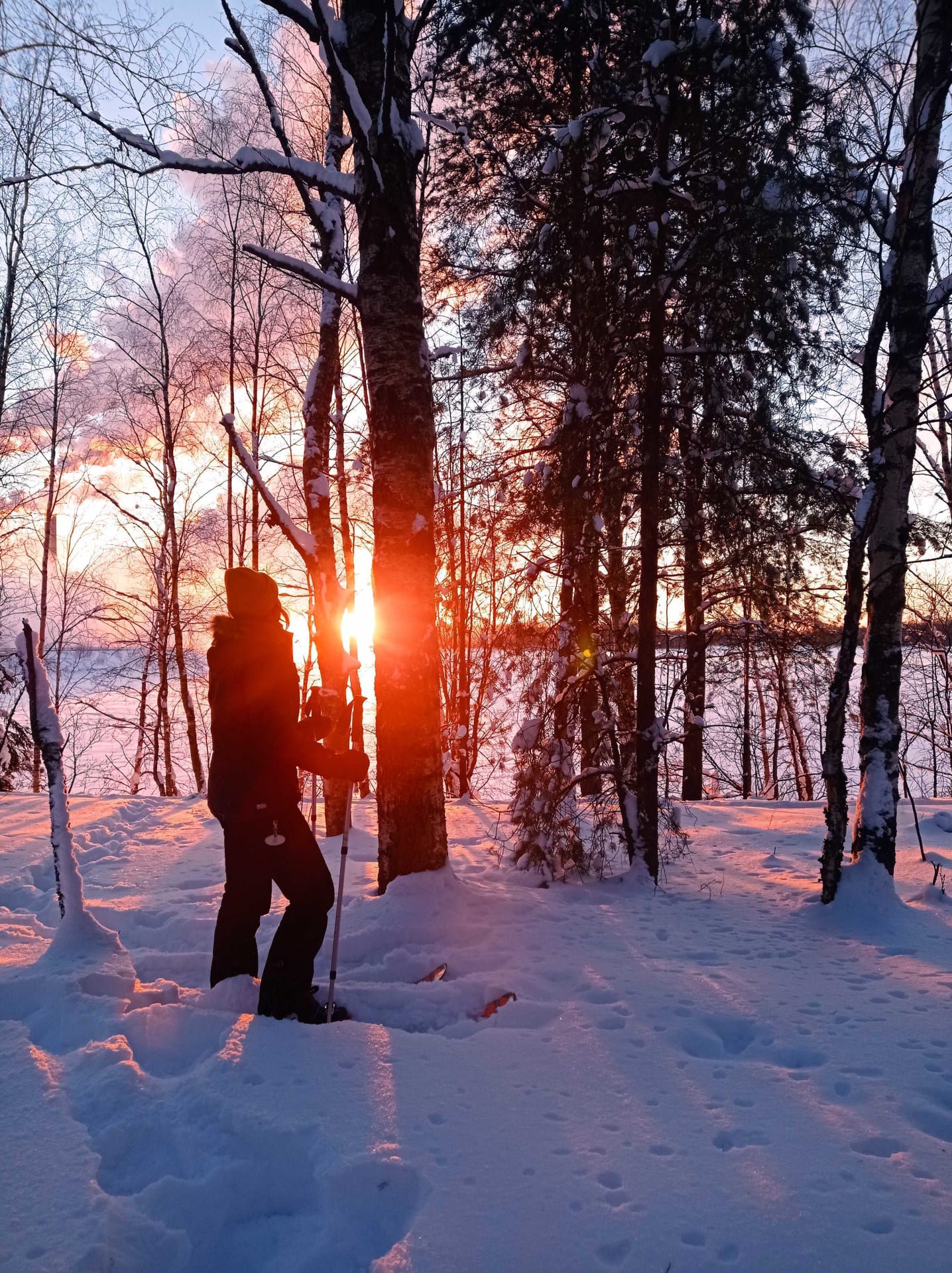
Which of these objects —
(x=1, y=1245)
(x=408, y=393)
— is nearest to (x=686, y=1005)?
(x=1, y=1245)

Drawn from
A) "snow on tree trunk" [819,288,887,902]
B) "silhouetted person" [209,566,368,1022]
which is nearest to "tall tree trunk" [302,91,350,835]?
"silhouetted person" [209,566,368,1022]

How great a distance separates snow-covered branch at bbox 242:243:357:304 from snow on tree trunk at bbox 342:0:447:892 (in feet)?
0.80

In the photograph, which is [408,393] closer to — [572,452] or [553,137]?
[572,452]

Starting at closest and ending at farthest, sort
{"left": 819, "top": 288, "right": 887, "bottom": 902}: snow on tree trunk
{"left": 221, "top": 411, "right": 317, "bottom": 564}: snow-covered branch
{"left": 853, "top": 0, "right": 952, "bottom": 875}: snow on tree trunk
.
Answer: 1. {"left": 819, "top": 288, "right": 887, "bottom": 902}: snow on tree trunk
2. {"left": 853, "top": 0, "right": 952, "bottom": 875}: snow on tree trunk
3. {"left": 221, "top": 411, "right": 317, "bottom": 564}: snow-covered branch

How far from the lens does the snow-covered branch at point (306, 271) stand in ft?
15.8

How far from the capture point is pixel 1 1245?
1.78m

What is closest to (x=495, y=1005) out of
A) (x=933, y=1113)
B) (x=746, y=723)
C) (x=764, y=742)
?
(x=933, y=1113)

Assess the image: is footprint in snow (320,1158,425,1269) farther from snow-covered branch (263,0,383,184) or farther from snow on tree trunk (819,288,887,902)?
snow-covered branch (263,0,383,184)

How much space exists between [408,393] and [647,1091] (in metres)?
4.01

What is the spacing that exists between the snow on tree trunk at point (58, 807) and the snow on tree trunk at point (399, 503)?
5.71 feet

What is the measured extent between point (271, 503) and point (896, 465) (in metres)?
5.06

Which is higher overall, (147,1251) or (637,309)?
(637,309)

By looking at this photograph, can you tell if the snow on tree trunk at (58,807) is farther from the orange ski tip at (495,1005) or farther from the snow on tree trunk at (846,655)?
the snow on tree trunk at (846,655)

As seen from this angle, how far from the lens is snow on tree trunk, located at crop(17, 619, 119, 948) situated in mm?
3633
